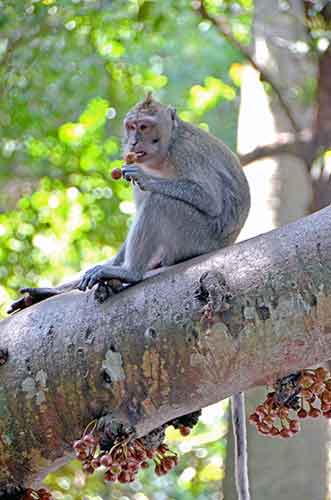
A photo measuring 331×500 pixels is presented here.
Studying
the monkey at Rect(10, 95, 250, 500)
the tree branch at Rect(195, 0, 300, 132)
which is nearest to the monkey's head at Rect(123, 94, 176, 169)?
the monkey at Rect(10, 95, 250, 500)

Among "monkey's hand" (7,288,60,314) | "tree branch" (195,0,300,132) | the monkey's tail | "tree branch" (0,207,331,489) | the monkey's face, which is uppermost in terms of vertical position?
"tree branch" (195,0,300,132)

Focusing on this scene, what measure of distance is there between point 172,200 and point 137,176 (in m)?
0.22

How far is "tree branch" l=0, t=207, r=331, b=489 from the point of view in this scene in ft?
8.70

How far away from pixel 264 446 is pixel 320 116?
2.06 meters

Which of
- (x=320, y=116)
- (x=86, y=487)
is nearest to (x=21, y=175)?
(x=86, y=487)

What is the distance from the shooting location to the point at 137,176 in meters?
4.03

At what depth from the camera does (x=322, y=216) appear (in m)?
2.78

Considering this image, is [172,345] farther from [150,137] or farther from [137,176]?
[150,137]

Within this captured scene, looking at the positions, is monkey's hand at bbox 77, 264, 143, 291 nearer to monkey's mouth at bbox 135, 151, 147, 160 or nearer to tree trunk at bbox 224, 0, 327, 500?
monkey's mouth at bbox 135, 151, 147, 160

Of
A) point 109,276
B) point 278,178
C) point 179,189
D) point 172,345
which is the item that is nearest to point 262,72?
point 278,178

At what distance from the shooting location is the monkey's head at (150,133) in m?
4.81

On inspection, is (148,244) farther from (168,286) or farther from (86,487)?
(86,487)

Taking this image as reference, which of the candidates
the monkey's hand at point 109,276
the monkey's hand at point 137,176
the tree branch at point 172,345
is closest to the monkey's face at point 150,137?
the monkey's hand at point 137,176

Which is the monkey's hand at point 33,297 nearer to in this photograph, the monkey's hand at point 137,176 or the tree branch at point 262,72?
the monkey's hand at point 137,176
